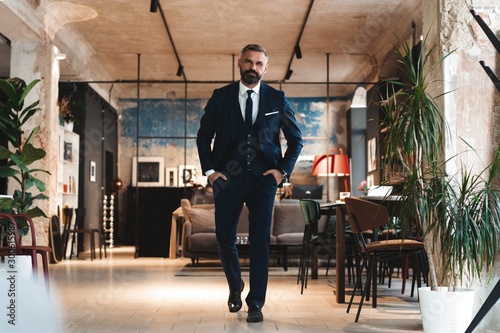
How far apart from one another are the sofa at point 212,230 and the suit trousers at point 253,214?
4.01 meters

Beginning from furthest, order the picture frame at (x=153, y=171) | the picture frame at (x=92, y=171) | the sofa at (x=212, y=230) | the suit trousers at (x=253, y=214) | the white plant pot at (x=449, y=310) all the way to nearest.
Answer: the picture frame at (x=153, y=171) → the picture frame at (x=92, y=171) → the sofa at (x=212, y=230) → the suit trousers at (x=253, y=214) → the white plant pot at (x=449, y=310)

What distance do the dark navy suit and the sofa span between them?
4.01m

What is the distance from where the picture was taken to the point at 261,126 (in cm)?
423

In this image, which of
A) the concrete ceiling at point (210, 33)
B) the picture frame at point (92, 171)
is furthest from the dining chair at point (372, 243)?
the picture frame at point (92, 171)

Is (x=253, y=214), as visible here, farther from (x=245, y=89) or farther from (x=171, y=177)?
(x=171, y=177)

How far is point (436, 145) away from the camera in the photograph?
359 cm

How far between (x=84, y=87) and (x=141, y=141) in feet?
12.3

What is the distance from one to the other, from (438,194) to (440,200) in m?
0.04

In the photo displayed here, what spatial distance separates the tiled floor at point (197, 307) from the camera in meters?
4.00

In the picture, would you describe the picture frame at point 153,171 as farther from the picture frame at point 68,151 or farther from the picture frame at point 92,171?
the picture frame at point 68,151

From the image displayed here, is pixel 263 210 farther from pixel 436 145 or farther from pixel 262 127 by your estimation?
pixel 436 145

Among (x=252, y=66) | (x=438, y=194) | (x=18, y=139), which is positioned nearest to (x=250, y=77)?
(x=252, y=66)

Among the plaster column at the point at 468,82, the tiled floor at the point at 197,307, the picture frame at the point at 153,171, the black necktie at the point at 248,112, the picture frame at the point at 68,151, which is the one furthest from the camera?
the picture frame at the point at 153,171

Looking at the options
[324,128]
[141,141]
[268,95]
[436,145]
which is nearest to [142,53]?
[141,141]
